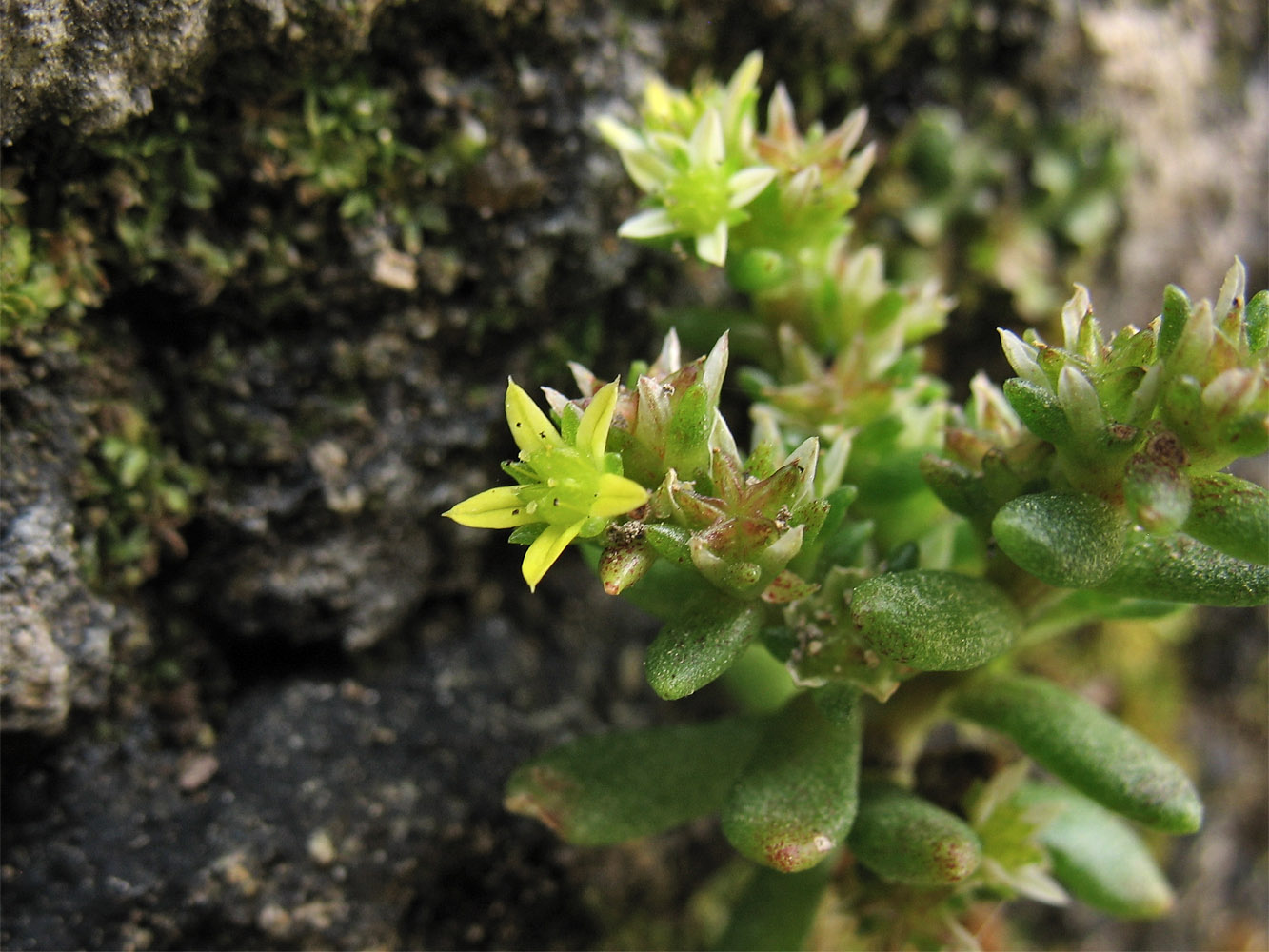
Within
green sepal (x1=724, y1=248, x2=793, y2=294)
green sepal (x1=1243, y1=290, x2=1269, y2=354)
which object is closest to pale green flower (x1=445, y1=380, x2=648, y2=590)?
green sepal (x1=724, y1=248, x2=793, y2=294)

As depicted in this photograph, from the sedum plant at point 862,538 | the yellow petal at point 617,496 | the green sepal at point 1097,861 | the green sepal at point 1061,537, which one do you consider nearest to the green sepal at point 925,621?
the sedum plant at point 862,538

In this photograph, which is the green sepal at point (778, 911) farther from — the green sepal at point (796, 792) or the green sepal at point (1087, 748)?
the green sepal at point (1087, 748)

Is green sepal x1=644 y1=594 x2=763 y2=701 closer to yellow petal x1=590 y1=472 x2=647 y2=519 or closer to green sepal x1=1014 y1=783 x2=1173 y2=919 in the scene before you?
yellow petal x1=590 y1=472 x2=647 y2=519

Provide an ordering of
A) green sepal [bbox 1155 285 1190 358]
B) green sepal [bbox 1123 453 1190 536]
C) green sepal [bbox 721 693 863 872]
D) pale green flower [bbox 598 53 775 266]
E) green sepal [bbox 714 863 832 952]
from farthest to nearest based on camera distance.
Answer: green sepal [bbox 714 863 832 952] < pale green flower [bbox 598 53 775 266] < green sepal [bbox 721 693 863 872] < green sepal [bbox 1155 285 1190 358] < green sepal [bbox 1123 453 1190 536]

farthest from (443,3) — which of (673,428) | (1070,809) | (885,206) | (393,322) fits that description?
(1070,809)

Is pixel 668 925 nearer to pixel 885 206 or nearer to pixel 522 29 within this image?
pixel 885 206

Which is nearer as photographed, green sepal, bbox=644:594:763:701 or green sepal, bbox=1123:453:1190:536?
green sepal, bbox=1123:453:1190:536

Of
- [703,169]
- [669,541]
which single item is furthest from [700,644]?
[703,169]
